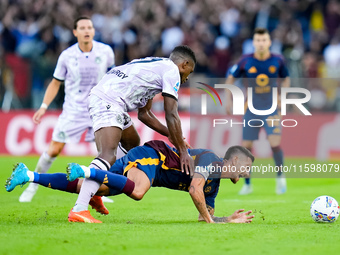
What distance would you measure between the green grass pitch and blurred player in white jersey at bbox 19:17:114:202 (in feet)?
2.65

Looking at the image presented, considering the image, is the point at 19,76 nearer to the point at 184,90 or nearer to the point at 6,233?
the point at 184,90

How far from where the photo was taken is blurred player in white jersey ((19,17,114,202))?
33.4ft

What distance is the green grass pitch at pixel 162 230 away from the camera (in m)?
5.55

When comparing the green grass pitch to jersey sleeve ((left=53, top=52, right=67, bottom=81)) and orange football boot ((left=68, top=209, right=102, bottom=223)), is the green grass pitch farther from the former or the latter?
jersey sleeve ((left=53, top=52, right=67, bottom=81))

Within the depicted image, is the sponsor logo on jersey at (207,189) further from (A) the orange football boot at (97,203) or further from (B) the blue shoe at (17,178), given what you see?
(B) the blue shoe at (17,178)

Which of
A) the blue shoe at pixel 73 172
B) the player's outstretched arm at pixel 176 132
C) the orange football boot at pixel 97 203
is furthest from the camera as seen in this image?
the orange football boot at pixel 97 203

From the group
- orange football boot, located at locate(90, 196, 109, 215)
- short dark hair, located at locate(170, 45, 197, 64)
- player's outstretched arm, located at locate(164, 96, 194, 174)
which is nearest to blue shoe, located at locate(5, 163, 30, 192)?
orange football boot, located at locate(90, 196, 109, 215)

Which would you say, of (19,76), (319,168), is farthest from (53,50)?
(319,168)

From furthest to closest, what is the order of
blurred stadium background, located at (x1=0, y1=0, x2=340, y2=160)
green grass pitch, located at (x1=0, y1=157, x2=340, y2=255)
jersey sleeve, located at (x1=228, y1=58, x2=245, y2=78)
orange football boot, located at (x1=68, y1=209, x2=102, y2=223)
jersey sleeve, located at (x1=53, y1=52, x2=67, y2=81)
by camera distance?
1. blurred stadium background, located at (x1=0, y1=0, x2=340, y2=160)
2. jersey sleeve, located at (x1=228, y1=58, x2=245, y2=78)
3. jersey sleeve, located at (x1=53, y1=52, x2=67, y2=81)
4. orange football boot, located at (x1=68, y1=209, x2=102, y2=223)
5. green grass pitch, located at (x1=0, y1=157, x2=340, y2=255)

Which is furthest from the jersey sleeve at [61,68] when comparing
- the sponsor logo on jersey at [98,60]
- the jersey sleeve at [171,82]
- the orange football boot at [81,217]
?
the orange football boot at [81,217]

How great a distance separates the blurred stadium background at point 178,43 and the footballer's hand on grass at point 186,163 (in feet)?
25.4

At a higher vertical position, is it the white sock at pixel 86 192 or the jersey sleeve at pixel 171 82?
the jersey sleeve at pixel 171 82

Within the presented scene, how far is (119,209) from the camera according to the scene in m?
9.18

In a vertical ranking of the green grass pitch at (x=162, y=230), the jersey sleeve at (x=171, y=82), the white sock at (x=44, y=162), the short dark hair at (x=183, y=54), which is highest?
the short dark hair at (x=183, y=54)
